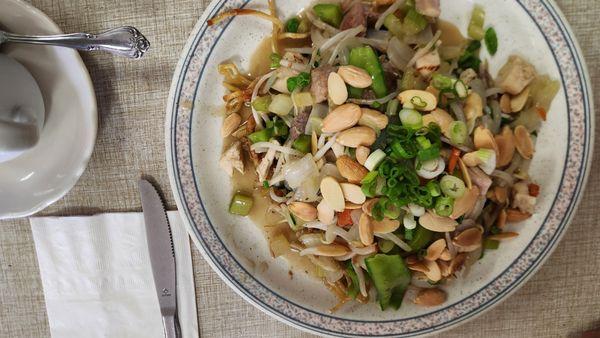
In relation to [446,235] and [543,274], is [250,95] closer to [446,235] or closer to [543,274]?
[446,235]

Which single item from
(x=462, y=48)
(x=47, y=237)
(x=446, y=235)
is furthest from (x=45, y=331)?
(x=462, y=48)

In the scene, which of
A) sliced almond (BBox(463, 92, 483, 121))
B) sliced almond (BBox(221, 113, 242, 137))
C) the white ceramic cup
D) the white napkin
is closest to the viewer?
the white ceramic cup

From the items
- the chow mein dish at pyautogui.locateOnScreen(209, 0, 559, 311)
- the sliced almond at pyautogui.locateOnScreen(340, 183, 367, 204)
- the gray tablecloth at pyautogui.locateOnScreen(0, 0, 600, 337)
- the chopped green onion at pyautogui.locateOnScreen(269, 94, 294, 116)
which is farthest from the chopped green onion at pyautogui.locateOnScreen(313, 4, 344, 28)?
the sliced almond at pyautogui.locateOnScreen(340, 183, 367, 204)

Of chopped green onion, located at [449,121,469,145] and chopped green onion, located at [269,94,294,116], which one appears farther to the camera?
chopped green onion, located at [269,94,294,116]

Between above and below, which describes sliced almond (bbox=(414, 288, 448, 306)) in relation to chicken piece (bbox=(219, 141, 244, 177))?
below

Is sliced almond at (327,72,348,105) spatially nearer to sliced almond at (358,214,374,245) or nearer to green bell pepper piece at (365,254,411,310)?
sliced almond at (358,214,374,245)

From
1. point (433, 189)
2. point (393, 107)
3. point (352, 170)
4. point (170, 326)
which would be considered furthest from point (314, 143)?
point (170, 326)

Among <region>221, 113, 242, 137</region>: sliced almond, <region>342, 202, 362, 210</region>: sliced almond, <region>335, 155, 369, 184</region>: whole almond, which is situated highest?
<region>221, 113, 242, 137</region>: sliced almond
